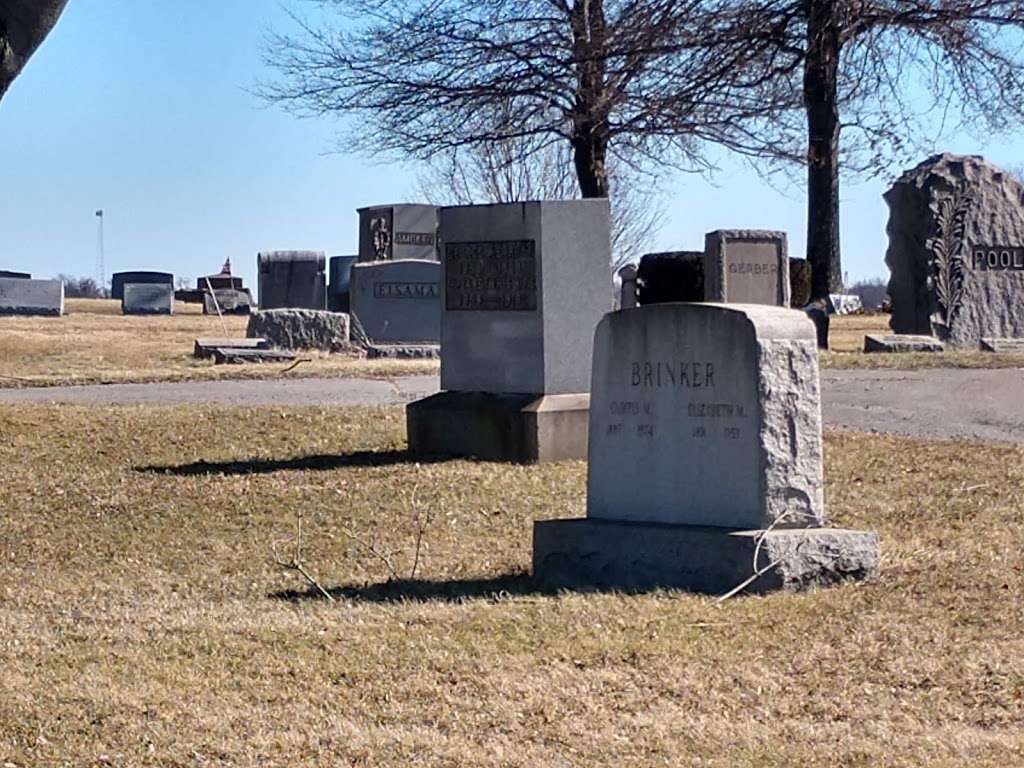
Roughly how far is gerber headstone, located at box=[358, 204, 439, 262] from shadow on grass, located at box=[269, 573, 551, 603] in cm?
2291

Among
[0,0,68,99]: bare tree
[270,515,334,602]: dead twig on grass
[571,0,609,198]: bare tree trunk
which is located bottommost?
[270,515,334,602]: dead twig on grass

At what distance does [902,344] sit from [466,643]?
52.7 ft

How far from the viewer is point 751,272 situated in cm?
2448

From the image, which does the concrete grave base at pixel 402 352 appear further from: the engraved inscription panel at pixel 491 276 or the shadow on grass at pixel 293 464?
the shadow on grass at pixel 293 464

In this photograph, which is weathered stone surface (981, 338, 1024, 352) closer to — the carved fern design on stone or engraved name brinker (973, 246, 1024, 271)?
the carved fern design on stone

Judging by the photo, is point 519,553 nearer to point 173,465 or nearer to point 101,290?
point 173,465

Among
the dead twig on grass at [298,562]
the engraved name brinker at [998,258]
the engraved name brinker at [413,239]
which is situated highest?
the engraved name brinker at [413,239]

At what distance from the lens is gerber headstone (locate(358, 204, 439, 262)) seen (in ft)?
103

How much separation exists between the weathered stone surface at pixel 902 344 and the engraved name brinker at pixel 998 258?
1.74 meters

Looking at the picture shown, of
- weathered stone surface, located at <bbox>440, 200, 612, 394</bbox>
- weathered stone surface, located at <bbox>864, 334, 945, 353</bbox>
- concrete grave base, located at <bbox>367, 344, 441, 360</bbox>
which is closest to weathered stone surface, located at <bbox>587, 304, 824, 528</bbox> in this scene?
weathered stone surface, located at <bbox>440, 200, 612, 394</bbox>

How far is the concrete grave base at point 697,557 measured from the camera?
24.8 ft

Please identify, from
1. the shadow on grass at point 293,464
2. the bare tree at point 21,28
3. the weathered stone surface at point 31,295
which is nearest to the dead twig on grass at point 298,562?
the shadow on grass at point 293,464

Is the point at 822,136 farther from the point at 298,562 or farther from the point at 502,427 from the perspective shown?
the point at 298,562

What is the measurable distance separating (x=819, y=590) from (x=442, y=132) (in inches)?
804
